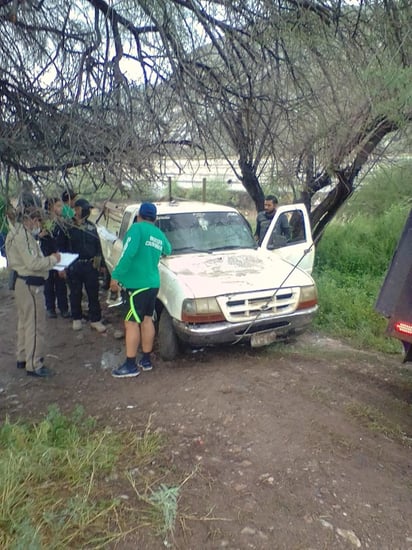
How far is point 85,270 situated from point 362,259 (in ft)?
18.4

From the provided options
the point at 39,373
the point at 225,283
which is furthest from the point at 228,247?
the point at 39,373

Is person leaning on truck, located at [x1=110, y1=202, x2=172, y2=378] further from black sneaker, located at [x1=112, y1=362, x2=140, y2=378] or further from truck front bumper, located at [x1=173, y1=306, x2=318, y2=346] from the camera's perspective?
truck front bumper, located at [x1=173, y1=306, x2=318, y2=346]

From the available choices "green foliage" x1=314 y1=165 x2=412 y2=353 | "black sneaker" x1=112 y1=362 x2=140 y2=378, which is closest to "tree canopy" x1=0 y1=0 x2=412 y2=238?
"black sneaker" x1=112 y1=362 x2=140 y2=378

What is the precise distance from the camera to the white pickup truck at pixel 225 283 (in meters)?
5.62

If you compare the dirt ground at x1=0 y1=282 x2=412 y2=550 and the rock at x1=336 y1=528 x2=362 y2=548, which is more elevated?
the rock at x1=336 y1=528 x2=362 y2=548

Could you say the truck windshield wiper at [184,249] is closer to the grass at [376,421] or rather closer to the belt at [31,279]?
the belt at [31,279]

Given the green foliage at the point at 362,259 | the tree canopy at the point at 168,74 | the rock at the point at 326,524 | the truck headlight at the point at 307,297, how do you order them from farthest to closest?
the green foliage at the point at 362,259, the truck headlight at the point at 307,297, the tree canopy at the point at 168,74, the rock at the point at 326,524

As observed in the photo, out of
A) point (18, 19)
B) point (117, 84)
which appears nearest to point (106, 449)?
point (117, 84)

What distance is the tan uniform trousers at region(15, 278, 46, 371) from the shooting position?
5531 mm

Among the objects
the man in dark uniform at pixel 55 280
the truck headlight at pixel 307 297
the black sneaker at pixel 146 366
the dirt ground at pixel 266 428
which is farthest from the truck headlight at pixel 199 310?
the man in dark uniform at pixel 55 280

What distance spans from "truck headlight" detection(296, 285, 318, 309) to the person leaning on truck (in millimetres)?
1664

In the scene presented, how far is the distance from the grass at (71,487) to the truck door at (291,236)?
375 cm

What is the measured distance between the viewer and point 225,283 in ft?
19.0

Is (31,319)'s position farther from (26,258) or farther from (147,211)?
(147,211)
